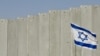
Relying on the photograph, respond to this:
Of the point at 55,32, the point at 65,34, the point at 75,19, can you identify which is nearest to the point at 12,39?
the point at 55,32

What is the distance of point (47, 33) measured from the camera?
543cm

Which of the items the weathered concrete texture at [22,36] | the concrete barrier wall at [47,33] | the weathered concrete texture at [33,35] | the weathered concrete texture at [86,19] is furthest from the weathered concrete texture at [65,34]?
the weathered concrete texture at [22,36]

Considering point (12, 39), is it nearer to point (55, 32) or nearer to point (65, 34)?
point (55, 32)

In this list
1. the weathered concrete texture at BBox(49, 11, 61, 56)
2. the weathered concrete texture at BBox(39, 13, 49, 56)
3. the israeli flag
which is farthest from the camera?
the weathered concrete texture at BBox(39, 13, 49, 56)

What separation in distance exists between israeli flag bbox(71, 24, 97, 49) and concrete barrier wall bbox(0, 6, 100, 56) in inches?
2.5

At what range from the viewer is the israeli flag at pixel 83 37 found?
4887mm

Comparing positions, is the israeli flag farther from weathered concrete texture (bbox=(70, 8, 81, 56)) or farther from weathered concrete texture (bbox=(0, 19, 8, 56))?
weathered concrete texture (bbox=(0, 19, 8, 56))

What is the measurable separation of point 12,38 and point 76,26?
4.97ft

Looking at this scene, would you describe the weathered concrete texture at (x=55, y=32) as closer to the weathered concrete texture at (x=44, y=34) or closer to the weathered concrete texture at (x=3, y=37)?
the weathered concrete texture at (x=44, y=34)

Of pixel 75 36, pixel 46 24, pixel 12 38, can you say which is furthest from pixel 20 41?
pixel 75 36

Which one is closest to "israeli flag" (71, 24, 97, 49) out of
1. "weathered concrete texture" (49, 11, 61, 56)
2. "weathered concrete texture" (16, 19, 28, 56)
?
"weathered concrete texture" (49, 11, 61, 56)

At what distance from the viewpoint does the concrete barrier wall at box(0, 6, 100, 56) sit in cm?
494

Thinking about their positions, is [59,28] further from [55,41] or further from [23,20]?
[23,20]

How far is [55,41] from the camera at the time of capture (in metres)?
5.32
